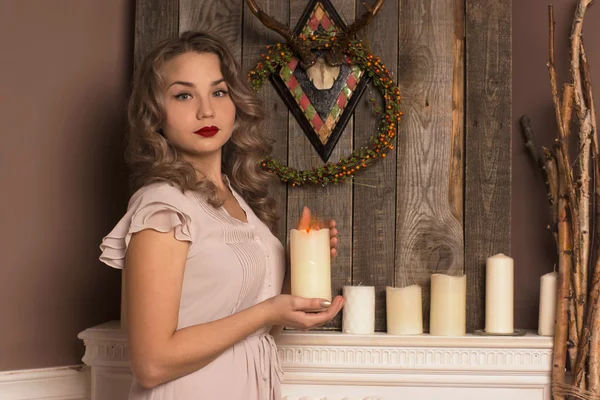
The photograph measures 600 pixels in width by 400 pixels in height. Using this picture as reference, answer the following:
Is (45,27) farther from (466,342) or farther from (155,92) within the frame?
(466,342)

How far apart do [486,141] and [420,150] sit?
0.19m

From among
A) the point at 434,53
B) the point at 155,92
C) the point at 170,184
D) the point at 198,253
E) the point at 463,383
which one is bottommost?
the point at 463,383

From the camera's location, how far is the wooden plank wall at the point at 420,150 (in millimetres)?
2143

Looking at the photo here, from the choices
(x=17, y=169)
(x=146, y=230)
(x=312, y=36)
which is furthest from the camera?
(x=312, y=36)

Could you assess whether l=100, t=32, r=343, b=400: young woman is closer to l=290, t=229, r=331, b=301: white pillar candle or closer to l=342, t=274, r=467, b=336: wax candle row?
l=290, t=229, r=331, b=301: white pillar candle

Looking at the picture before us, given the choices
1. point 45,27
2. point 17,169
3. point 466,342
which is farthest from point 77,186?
point 466,342

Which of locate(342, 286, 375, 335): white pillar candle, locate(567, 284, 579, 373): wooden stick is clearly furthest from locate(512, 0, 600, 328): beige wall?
locate(342, 286, 375, 335): white pillar candle

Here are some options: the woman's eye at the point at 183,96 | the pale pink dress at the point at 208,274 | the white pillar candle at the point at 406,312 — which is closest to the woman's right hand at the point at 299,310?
the pale pink dress at the point at 208,274

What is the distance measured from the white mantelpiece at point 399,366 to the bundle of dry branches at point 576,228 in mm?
66

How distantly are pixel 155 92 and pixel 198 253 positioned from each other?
0.39 m

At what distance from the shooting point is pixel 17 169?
6.52 ft

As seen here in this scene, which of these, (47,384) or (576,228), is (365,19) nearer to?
(576,228)

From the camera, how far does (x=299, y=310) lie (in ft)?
4.83

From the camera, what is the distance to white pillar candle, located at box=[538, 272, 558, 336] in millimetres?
2057
